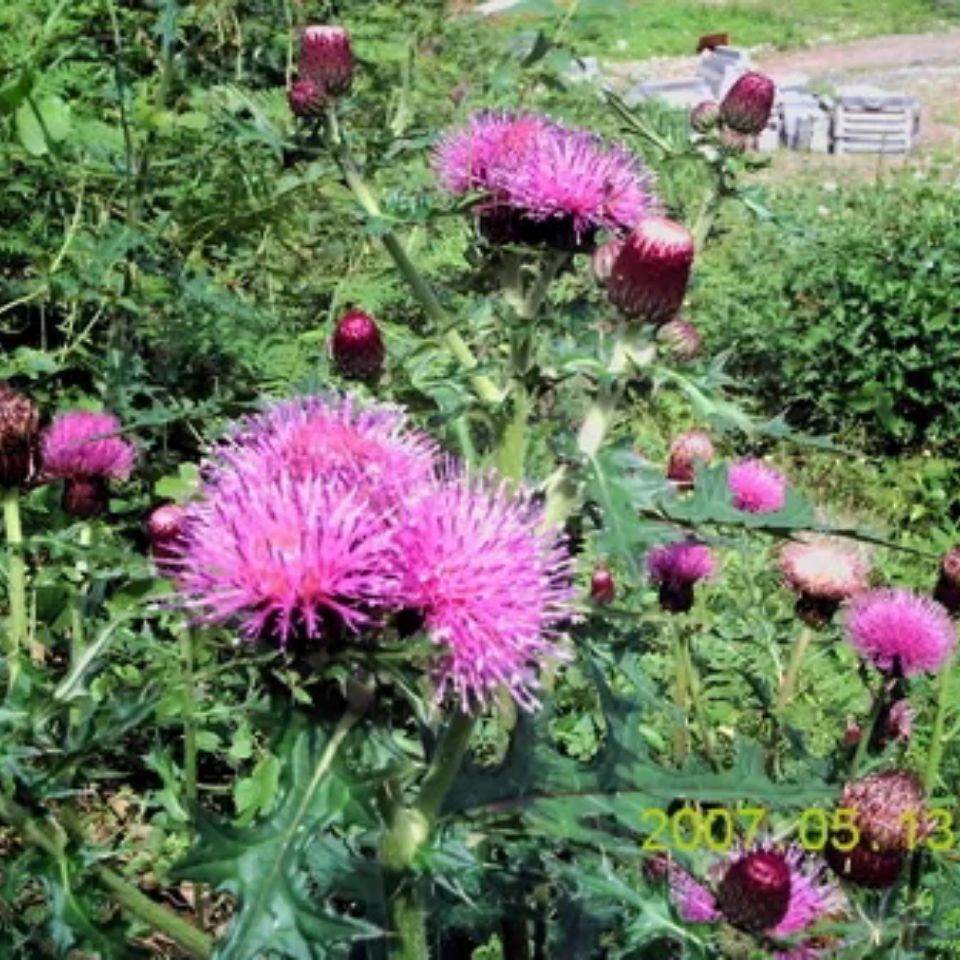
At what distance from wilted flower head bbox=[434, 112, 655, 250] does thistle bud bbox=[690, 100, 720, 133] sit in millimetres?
608

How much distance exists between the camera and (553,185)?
1873mm

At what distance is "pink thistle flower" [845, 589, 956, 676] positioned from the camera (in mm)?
2314

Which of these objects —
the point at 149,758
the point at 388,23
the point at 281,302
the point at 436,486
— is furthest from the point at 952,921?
the point at 388,23

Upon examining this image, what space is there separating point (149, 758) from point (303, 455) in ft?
2.36

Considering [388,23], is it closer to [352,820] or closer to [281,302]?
[281,302]

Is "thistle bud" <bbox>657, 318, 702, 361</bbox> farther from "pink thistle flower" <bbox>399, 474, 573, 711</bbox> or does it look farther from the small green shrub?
Result: the small green shrub

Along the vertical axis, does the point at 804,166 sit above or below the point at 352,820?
below

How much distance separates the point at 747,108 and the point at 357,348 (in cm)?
77

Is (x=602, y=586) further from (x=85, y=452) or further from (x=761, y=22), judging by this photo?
(x=761, y=22)

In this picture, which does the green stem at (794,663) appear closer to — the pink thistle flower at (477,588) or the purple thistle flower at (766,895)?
the purple thistle flower at (766,895)

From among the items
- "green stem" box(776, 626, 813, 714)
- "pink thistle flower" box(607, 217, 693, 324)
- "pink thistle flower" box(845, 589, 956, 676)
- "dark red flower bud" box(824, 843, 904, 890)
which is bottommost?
"green stem" box(776, 626, 813, 714)

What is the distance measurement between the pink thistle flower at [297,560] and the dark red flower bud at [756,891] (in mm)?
616

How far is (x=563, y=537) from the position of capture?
142 cm

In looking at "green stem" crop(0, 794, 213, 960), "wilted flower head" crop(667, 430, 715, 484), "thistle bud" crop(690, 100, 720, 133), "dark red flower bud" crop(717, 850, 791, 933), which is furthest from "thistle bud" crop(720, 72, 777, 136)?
"green stem" crop(0, 794, 213, 960)
